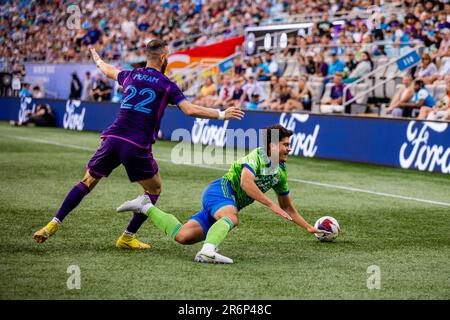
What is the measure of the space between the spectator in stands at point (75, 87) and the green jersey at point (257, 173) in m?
26.7

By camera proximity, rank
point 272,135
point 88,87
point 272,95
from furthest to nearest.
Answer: point 88,87
point 272,95
point 272,135

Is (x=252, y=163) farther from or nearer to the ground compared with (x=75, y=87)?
farther from the ground

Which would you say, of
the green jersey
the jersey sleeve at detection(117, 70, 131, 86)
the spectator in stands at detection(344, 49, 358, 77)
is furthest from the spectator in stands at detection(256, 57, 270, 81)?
the green jersey

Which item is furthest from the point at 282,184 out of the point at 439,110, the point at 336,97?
the point at 336,97

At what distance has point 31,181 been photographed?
1403 cm

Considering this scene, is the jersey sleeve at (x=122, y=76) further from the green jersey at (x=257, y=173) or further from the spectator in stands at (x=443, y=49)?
the spectator in stands at (x=443, y=49)

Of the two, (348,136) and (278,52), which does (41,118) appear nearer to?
(278,52)

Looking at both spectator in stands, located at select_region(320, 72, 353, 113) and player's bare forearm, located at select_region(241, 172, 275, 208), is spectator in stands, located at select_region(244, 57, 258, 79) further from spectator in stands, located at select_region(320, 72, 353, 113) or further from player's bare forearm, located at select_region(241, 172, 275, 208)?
player's bare forearm, located at select_region(241, 172, 275, 208)

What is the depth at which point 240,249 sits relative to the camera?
8.61m

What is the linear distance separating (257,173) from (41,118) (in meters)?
24.7

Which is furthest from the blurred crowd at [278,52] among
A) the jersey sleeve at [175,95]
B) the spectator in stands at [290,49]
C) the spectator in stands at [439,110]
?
the jersey sleeve at [175,95]

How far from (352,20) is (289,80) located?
2.90m

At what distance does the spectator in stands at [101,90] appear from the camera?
3075cm
